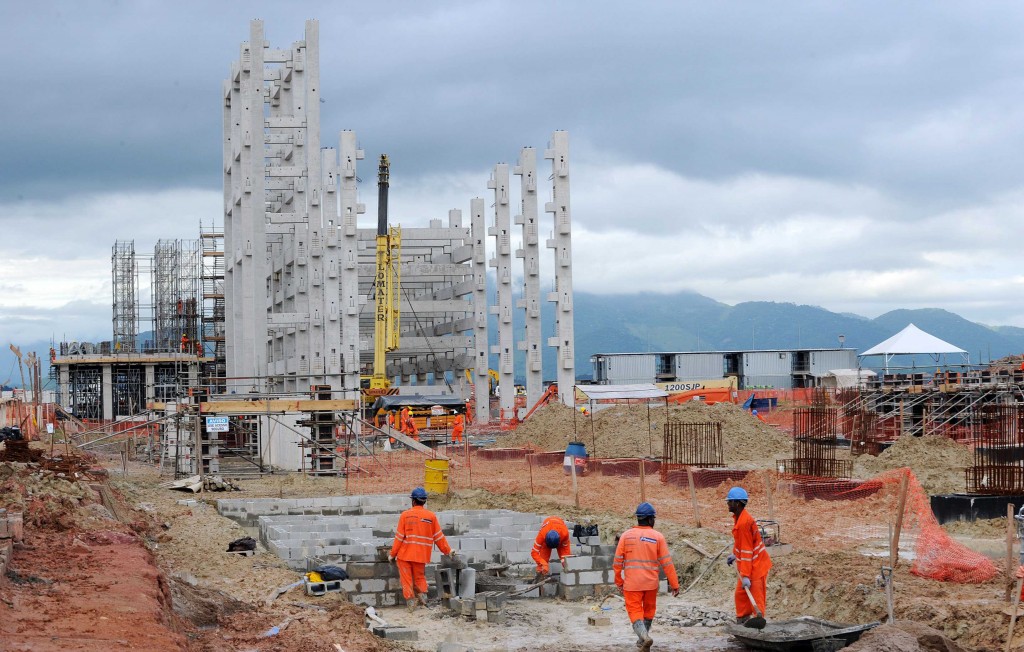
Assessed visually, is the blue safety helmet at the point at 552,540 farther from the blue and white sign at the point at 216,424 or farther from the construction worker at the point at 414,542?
the blue and white sign at the point at 216,424

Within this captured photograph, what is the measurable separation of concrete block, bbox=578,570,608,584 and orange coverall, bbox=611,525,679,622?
4095 mm

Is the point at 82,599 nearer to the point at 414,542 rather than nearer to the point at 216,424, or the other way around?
the point at 414,542

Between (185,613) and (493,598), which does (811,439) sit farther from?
(185,613)

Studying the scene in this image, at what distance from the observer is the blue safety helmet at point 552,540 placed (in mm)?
14945

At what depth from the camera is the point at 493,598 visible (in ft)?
44.8

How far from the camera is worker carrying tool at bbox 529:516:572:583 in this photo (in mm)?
14844

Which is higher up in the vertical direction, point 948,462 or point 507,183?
point 507,183

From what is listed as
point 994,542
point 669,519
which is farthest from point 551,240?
point 994,542

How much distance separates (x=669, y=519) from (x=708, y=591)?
3.81 meters

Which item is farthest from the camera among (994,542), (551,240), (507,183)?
(507,183)

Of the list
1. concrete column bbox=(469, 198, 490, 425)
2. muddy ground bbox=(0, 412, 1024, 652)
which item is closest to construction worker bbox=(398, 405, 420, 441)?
concrete column bbox=(469, 198, 490, 425)

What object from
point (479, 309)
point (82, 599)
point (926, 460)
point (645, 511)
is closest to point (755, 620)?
point (645, 511)

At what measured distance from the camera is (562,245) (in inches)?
1892

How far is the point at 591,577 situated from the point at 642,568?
174 inches
